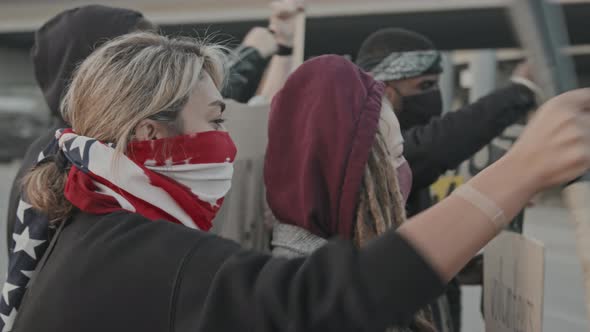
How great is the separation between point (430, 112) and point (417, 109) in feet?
0.17

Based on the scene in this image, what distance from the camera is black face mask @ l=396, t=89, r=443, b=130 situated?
273 centimetres

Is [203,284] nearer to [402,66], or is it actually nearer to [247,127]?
[247,127]

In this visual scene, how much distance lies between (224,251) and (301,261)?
0.47 ft

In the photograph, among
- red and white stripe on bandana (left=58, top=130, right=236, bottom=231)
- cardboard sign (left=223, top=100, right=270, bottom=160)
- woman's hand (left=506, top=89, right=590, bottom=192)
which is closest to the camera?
woman's hand (left=506, top=89, right=590, bottom=192)

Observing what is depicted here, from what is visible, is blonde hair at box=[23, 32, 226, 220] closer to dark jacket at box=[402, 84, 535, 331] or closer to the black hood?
the black hood

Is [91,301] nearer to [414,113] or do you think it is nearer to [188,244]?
[188,244]

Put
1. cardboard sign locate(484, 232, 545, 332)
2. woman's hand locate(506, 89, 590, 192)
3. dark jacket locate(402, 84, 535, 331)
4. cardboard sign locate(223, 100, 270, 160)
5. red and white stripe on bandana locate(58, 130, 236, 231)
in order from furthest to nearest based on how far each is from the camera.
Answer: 1. dark jacket locate(402, 84, 535, 331)
2. cardboard sign locate(223, 100, 270, 160)
3. cardboard sign locate(484, 232, 545, 332)
4. red and white stripe on bandana locate(58, 130, 236, 231)
5. woman's hand locate(506, 89, 590, 192)

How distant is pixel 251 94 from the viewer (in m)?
3.00

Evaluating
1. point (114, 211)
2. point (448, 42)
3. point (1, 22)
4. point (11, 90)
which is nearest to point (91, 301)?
point (114, 211)

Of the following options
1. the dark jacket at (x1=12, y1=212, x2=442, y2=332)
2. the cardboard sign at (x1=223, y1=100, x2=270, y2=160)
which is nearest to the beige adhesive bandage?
the dark jacket at (x1=12, y1=212, x2=442, y2=332)

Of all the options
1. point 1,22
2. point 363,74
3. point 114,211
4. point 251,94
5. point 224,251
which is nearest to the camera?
point 224,251

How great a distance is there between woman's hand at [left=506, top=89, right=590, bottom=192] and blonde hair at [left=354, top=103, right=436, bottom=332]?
0.62 metres

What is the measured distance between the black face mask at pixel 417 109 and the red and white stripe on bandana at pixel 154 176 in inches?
46.9

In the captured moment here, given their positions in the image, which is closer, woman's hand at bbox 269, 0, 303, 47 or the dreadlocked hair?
the dreadlocked hair
